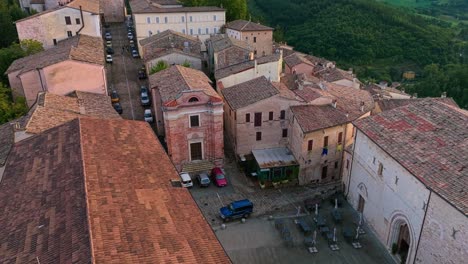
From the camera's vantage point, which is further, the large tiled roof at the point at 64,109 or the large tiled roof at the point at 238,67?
Answer: the large tiled roof at the point at 238,67

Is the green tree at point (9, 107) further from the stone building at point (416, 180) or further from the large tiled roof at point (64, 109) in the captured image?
the stone building at point (416, 180)

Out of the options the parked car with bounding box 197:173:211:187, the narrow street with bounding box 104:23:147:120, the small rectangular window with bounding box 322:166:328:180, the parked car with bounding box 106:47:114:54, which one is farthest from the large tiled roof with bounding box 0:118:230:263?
the parked car with bounding box 106:47:114:54

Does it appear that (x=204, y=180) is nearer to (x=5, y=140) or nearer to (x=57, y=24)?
(x=5, y=140)

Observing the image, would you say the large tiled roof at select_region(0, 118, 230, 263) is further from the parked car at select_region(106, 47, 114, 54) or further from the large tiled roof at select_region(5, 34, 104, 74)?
the parked car at select_region(106, 47, 114, 54)

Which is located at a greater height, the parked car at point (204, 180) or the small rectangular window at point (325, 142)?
the small rectangular window at point (325, 142)

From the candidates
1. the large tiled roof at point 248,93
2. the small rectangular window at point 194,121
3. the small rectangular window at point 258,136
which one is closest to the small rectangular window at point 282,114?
the large tiled roof at point 248,93

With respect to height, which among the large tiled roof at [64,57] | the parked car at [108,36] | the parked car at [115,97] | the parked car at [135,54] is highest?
the large tiled roof at [64,57]

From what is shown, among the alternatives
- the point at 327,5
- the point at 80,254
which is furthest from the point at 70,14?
the point at 327,5
